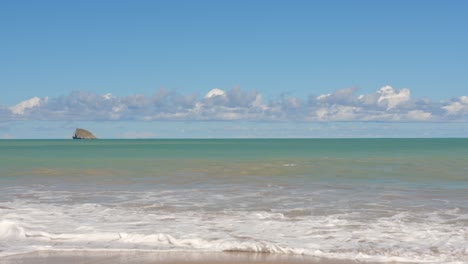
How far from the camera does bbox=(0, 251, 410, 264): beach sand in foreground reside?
27.3ft

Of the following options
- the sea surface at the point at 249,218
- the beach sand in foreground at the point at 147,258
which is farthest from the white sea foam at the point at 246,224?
the beach sand in foreground at the point at 147,258

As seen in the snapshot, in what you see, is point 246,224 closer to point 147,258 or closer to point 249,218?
point 249,218

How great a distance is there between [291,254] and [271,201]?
696cm

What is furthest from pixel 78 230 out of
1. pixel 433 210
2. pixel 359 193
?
pixel 359 193

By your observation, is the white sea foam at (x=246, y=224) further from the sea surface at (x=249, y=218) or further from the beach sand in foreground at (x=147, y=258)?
the beach sand in foreground at (x=147, y=258)

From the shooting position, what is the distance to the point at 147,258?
8.52 m

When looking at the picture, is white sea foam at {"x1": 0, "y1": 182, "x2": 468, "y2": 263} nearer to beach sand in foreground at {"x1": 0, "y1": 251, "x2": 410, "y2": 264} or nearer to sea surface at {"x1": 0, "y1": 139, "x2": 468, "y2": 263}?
sea surface at {"x1": 0, "y1": 139, "x2": 468, "y2": 263}

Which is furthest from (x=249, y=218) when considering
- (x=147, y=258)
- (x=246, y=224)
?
(x=147, y=258)

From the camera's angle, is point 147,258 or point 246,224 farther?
point 246,224

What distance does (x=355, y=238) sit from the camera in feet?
33.3

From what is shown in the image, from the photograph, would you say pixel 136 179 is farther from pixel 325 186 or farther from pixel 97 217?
pixel 97 217

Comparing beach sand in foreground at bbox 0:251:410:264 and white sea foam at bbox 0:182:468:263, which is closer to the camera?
beach sand in foreground at bbox 0:251:410:264

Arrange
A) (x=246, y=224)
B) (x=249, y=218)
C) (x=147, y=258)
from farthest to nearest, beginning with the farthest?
1. (x=249, y=218)
2. (x=246, y=224)
3. (x=147, y=258)

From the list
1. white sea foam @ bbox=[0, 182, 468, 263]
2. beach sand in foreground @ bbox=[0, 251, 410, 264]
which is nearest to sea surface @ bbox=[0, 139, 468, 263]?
white sea foam @ bbox=[0, 182, 468, 263]
